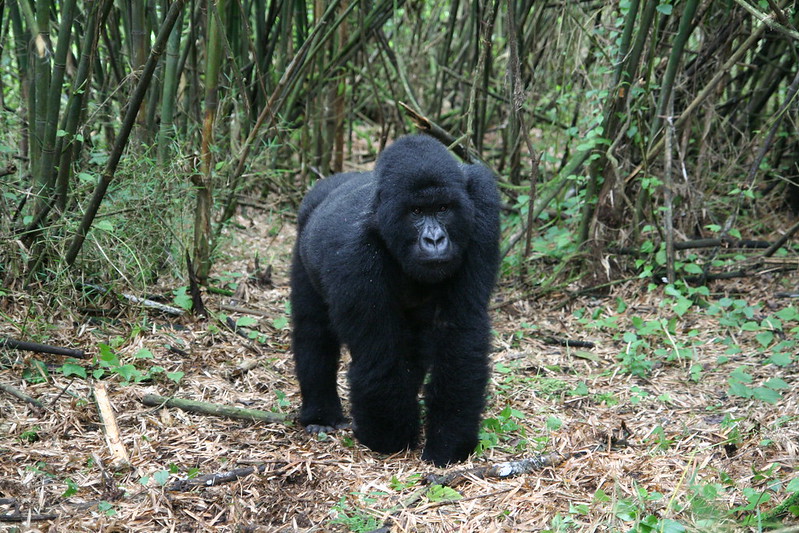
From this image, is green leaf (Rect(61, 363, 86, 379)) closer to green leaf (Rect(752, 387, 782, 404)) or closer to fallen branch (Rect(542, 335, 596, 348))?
fallen branch (Rect(542, 335, 596, 348))

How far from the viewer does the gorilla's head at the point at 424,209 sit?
355 cm

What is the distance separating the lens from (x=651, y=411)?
4.38 meters

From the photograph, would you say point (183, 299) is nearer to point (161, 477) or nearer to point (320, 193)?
point (320, 193)

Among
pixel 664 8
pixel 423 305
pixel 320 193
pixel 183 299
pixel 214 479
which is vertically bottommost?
pixel 183 299

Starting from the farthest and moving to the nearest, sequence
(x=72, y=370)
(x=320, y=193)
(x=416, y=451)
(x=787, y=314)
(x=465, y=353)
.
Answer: (x=787, y=314), (x=320, y=193), (x=72, y=370), (x=416, y=451), (x=465, y=353)

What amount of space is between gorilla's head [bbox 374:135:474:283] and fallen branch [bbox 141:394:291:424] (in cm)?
122

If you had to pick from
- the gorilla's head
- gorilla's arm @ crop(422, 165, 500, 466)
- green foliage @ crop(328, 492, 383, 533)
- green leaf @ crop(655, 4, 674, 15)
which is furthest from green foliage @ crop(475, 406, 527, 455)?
green leaf @ crop(655, 4, 674, 15)

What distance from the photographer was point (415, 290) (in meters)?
3.87

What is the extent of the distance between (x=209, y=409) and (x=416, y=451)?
3.69 feet

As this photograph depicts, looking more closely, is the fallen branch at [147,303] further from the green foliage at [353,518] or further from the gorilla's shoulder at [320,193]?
the green foliage at [353,518]

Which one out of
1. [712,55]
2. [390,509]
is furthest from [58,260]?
[712,55]

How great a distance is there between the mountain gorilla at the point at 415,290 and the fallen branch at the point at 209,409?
0.56 metres

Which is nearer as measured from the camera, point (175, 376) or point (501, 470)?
point (501, 470)

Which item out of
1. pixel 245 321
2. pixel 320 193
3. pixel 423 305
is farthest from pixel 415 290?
pixel 245 321
